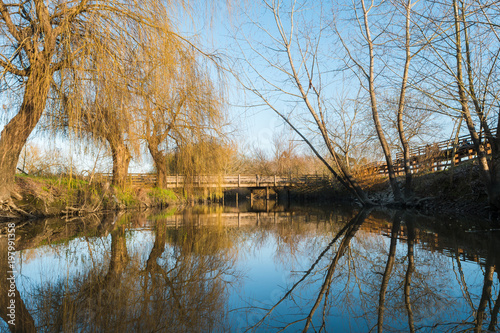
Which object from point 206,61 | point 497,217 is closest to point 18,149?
point 206,61

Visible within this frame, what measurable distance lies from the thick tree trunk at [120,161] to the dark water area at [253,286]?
90.1 inches

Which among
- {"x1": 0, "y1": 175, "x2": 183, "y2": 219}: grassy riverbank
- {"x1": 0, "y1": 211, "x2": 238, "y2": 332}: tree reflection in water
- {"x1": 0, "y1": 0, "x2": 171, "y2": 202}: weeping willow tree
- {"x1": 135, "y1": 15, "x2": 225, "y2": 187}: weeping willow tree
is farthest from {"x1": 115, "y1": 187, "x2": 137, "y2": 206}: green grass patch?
{"x1": 0, "y1": 211, "x2": 238, "y2": 332}: tree reflection in water

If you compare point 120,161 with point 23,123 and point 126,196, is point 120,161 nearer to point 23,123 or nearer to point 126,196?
point 23,123

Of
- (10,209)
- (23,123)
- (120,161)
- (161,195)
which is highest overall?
(23,123)

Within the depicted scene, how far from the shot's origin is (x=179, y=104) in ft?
18.7

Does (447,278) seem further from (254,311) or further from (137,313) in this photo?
(137,313)

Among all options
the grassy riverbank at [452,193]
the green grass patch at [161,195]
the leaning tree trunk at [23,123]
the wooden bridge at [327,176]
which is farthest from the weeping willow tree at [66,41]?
the green grass patch at [161,195]

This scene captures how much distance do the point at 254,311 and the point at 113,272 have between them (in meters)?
1.38

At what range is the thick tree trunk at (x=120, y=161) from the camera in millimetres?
6095

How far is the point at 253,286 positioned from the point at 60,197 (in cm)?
734

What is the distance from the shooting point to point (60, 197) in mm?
8203

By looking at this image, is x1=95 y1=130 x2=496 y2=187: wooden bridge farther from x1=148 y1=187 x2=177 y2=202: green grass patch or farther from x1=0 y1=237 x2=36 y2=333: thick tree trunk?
x1=0 y1=237 x2=36 y2=333: thick tree trunk

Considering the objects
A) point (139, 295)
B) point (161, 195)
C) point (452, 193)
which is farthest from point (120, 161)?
point (452, 193)

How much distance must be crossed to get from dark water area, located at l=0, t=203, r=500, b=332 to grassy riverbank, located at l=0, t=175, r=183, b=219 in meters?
3.05
